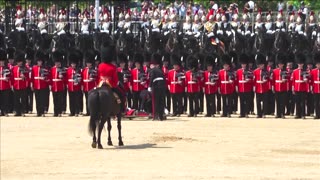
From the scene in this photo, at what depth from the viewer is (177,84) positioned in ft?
93.7

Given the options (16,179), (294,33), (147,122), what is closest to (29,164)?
(16,179)

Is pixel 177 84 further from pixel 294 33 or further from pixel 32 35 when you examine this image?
pixel 32 35

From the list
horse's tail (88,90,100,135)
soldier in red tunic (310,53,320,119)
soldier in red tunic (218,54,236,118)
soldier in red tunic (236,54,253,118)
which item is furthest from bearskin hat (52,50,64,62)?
horse's tail (88,90,100,135)

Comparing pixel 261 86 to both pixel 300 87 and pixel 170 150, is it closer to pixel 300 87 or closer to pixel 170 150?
pixel 300 87

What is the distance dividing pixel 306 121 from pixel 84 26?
13.5 m

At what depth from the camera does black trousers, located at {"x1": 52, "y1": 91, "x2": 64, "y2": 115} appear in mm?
29031

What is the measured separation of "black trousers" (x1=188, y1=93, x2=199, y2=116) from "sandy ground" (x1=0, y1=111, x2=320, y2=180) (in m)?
Result: 0.82

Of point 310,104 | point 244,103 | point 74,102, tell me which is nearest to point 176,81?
point 244,103

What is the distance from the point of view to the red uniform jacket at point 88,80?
1120 inches

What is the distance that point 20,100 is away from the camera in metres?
29.4

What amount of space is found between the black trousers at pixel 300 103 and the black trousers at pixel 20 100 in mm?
6340

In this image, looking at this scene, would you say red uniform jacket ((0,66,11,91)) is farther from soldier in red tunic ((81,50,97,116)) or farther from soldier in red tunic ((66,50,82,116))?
soldier in red tunic ((81,50,97,116))

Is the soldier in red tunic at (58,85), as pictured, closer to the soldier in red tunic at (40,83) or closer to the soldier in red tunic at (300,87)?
the soldier in red tunic at (40,83)

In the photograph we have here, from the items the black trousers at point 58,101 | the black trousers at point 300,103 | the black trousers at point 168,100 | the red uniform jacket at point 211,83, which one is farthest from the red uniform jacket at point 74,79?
the black trousers at point 300,103
